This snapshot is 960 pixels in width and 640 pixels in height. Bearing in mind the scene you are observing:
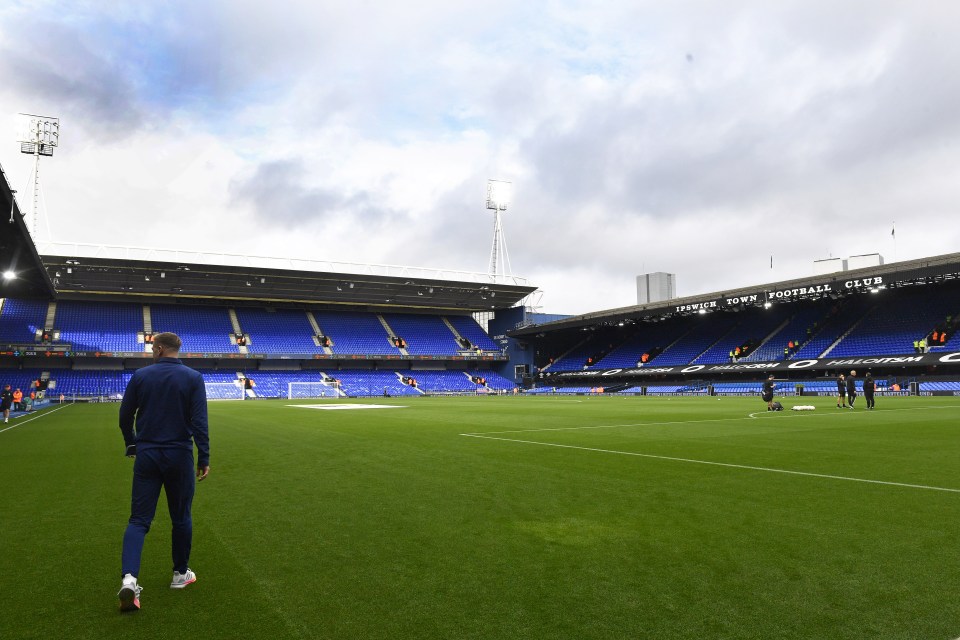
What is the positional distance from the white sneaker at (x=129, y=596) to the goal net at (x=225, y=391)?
188 feet

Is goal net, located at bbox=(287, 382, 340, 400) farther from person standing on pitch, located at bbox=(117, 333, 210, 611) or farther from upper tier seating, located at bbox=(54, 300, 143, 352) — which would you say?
person standing on pitch, located at bbox=(117, 333, 210, 611)

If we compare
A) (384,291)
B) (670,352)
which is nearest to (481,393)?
(384,291)

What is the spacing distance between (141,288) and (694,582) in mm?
67607

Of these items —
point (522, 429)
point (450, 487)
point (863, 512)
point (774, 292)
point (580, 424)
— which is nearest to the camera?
point (863, 512)

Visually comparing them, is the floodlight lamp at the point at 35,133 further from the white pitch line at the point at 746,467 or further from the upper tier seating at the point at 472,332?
the white pitch line at the point at 746,467

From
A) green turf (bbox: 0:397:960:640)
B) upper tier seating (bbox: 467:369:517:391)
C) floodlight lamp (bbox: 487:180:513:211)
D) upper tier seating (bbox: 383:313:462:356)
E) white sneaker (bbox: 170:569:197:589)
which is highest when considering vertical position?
floodlight lamp (bbox: 487:180:513:211)

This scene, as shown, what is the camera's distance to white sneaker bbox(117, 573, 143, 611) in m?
4.41

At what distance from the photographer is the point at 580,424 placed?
67.7 ft

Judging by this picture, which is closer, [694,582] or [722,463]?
[694,582]

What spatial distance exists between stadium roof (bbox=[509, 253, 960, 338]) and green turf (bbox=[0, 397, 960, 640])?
121 feet

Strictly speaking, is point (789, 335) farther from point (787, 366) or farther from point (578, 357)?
point (578, 357)

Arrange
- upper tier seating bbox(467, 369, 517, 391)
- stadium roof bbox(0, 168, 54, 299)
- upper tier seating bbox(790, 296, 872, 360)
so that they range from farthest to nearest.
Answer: upper tier seating bbox(467, 369, 517, 391)
upper tier seating bbox(790, 296, 872, 360)
stadium roof bbox(0, 168, 54, 299)

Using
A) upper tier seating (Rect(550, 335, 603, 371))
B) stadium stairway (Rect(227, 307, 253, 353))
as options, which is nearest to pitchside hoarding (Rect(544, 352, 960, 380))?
upper tier seating (Rect(550, 335, 603, 371))

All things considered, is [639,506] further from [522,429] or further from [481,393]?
[481,393]
